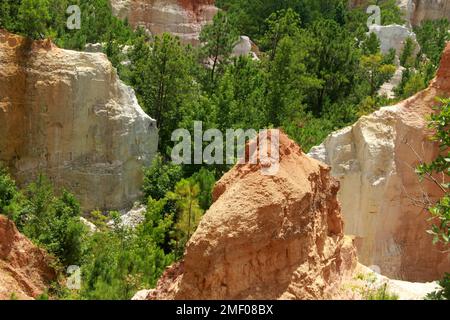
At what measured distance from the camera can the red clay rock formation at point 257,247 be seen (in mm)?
11305

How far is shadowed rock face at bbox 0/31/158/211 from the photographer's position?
24141 mm

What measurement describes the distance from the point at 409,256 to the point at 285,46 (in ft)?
46.7

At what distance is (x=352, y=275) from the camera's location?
13.4 meters

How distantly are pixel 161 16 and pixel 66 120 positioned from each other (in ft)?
64.4

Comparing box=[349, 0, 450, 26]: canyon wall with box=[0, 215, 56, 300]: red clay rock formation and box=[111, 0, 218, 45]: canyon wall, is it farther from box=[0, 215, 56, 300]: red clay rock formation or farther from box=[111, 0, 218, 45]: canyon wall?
box=[0, 215, 56, 300]: red clay rock formation

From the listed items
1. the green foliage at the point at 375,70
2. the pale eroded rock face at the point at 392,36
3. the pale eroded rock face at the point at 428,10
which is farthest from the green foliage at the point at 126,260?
the pale eroded rock face at the point at 428,10

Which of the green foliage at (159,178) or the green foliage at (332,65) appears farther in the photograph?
the green foliage at (332,65)

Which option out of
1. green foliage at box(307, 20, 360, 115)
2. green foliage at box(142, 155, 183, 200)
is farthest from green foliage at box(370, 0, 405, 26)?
green foliage at box(142, 155, 183, 200)

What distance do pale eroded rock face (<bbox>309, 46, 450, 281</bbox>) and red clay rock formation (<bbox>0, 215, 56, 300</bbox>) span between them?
26.4ft

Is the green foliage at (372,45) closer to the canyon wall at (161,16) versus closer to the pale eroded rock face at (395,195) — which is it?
the canyon wall at (161,16)

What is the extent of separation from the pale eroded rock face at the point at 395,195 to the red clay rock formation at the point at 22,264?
A: 803 cm
